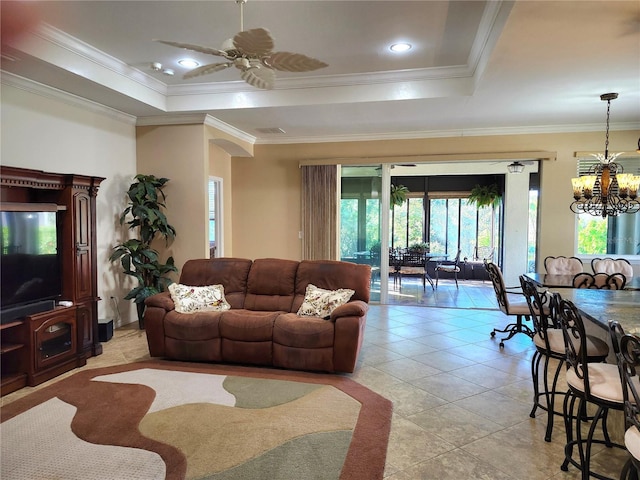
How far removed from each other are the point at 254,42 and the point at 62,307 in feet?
9.90

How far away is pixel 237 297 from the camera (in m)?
4.45

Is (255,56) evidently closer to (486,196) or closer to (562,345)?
(562,345)

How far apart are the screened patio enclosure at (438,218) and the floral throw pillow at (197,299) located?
10.2 ft

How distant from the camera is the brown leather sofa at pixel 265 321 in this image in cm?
363

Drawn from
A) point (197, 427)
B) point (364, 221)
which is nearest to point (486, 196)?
point (364, 221)

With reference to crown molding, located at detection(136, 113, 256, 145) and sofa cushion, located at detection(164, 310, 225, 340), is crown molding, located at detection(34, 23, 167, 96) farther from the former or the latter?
sofa cushion, located at detection(164, 310, 225, 340)

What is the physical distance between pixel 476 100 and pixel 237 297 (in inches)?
137

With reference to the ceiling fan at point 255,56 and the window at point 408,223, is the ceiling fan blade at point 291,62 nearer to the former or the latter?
the ceiling fan at point 255,56

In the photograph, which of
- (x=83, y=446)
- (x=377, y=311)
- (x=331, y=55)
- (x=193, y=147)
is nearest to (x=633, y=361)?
(x=83, y=446)

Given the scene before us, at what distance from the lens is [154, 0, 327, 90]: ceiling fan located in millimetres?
2480

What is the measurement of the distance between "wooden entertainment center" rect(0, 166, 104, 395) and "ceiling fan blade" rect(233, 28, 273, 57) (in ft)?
7.44

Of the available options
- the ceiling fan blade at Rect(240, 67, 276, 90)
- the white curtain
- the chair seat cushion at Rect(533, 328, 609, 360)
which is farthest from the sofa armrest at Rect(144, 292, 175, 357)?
the chair seat cushion at Rect(533, 328, 609, 360)

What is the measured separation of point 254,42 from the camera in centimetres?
250

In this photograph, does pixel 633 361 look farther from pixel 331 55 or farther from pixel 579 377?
pixel 331 55
